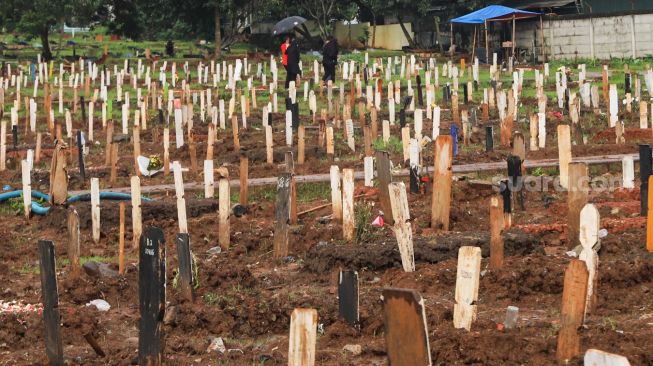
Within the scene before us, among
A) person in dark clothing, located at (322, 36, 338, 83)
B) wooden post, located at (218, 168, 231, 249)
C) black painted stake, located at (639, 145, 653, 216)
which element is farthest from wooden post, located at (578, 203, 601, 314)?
person in dark clothing, located at (322, 36, 338, 83)

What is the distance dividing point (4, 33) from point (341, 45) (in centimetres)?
1690

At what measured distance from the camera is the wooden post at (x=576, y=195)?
1102cm

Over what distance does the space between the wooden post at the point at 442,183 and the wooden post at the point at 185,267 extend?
306 cm

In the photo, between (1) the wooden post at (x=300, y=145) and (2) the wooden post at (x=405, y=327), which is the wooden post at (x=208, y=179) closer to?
(1) the wooden post at (x=300, y=145)

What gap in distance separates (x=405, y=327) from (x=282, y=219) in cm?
673

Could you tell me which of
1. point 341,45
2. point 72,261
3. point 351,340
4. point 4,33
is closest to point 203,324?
point 351,340

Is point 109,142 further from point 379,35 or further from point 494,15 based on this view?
point 379,35

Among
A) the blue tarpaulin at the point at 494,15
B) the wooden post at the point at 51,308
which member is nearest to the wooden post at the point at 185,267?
the wooden post at the point at 51,308

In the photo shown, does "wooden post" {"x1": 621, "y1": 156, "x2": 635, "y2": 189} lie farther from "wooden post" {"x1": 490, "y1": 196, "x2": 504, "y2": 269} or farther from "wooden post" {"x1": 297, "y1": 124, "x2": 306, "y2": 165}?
"wooden post" {"x1": 297, "y1": 124, "x2": 306, "y2": 165}

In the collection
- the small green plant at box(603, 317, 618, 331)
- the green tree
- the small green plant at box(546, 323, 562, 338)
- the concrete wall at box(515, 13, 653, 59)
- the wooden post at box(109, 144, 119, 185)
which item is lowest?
the small green plant at box(546, 323, 562, 338)

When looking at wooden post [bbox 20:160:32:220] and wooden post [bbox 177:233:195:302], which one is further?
wooden post [bbox 20:160:32:220]

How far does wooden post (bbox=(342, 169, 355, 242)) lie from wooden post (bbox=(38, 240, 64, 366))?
4475 millimetres

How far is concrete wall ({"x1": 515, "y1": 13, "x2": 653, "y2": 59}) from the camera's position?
37719 mm

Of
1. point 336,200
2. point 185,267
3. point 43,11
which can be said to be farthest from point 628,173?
point 43,11
